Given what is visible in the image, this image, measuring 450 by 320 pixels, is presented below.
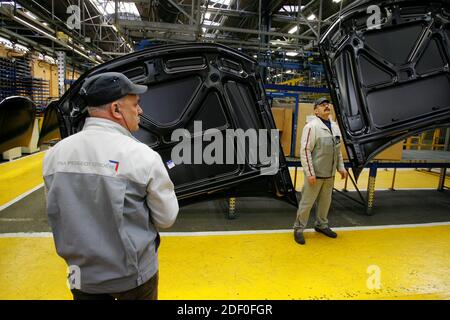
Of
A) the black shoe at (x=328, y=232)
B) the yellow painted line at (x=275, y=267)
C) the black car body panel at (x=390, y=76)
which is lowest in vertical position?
the yellow painted line at (x=275, y=267)

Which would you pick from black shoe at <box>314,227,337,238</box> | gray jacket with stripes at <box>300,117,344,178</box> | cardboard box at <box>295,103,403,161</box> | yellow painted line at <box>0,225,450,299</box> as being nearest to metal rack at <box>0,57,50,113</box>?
yellow painted line at <box>0,225,450,299</box>

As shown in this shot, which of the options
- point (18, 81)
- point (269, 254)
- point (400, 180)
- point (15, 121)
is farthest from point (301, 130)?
point (18, 81)

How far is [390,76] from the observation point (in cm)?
292

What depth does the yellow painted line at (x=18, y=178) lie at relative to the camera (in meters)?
4.73

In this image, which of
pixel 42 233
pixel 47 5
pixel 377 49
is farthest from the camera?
pixel 47 5

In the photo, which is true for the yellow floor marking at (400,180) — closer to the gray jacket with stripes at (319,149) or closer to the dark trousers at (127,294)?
the gray jacket with stripes at (319,149)

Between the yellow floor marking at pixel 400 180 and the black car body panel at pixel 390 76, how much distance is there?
2853 mm

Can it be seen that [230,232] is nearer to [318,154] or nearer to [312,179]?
[312,179]

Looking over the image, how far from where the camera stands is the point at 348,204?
4820 mm

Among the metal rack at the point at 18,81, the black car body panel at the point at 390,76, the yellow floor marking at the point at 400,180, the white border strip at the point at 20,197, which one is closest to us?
the black car body panel at the point at 390,76

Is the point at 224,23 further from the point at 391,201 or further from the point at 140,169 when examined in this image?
the point at 140,169

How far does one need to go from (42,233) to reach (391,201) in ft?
17.6

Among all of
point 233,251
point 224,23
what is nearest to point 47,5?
point 224,23

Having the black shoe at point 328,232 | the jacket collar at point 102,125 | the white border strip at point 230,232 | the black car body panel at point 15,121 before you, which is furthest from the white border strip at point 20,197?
the black shoe at point 328,232
